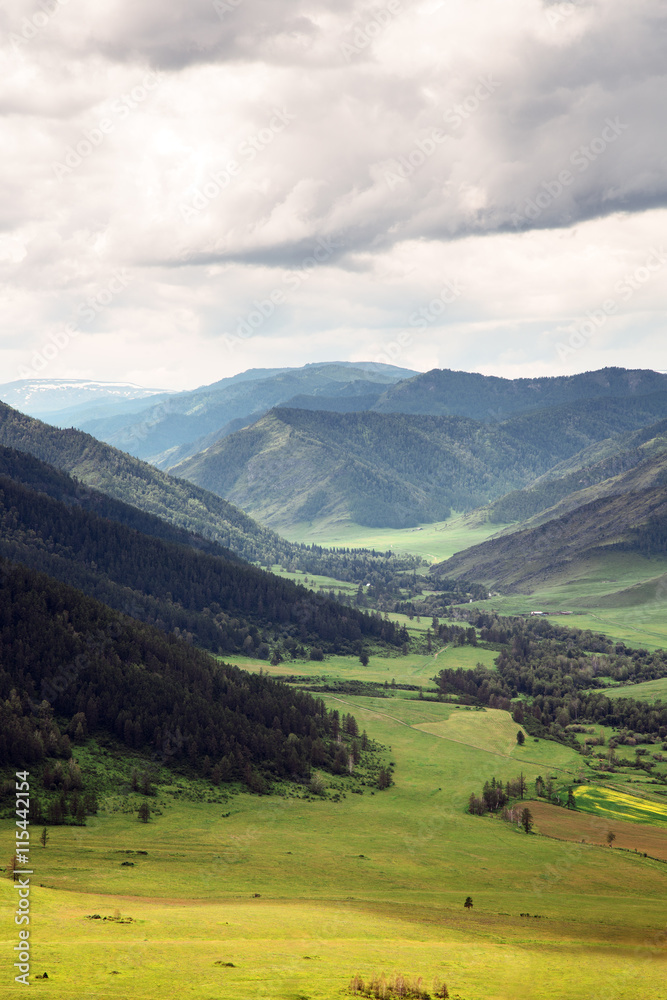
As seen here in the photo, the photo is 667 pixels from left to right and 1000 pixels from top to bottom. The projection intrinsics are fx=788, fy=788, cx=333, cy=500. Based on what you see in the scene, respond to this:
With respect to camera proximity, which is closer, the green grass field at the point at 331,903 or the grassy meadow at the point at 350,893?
the green grass field at the point at 331,903

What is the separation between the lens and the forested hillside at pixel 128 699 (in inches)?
5143

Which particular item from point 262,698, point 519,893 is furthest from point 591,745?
point 519,893

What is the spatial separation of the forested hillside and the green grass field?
15.6 m

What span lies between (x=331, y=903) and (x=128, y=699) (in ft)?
254

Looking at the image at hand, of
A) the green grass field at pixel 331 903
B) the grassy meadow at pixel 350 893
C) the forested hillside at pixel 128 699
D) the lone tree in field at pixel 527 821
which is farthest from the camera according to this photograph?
the forested hillside at pixel 128 699

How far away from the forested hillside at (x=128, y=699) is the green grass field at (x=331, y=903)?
614 inches

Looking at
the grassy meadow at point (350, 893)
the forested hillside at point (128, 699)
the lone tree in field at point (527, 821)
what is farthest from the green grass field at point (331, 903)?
the forested hillside at point (128, 699)

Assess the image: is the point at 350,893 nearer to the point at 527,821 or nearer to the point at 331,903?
the point at 331,903

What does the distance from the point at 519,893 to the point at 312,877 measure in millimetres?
22821

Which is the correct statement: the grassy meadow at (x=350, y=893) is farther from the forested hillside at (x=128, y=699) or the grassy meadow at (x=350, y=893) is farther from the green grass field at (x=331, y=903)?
the forested hillside at (x=128, y=699)

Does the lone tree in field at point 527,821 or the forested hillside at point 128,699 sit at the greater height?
the forested hillside at point 128,699

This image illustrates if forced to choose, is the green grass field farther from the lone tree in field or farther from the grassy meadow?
the lone tree in field

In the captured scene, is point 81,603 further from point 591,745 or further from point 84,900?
point 591,745

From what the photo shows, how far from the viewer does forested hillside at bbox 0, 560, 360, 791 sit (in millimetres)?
130625
